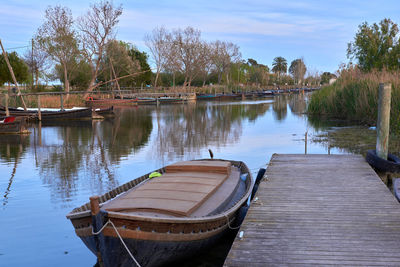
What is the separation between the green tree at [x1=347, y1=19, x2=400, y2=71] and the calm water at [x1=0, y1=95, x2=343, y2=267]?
1602cm

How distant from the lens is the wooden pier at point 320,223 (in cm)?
463

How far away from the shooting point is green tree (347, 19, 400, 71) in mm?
34688

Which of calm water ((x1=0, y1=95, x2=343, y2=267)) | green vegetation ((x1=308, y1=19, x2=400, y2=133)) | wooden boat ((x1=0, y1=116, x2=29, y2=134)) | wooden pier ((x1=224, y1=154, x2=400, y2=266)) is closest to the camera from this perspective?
wooden pier ((x1=224, y1=154, x2=400, y2=266))

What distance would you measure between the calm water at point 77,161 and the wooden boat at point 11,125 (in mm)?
1079

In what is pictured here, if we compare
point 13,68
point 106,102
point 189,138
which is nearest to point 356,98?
point 189,138

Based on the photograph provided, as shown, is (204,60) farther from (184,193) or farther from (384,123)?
(184,193)

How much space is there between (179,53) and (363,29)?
138ft

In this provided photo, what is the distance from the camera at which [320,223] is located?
5738 mm

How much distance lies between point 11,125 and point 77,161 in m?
→ 9.94

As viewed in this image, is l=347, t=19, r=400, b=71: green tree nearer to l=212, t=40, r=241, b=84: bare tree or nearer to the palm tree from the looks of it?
l=212, t=40, r=241, b=84: bare tree

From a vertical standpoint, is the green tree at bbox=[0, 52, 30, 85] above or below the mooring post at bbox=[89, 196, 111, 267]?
above

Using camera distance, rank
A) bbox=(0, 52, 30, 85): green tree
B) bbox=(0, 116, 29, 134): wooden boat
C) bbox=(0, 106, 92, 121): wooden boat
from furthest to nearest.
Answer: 1. bbox=(0, 52, 30, 85): green tree
2. bbox=(0, 106, 92, 121): wooden boat
3. bbox=(0, 116, 29, 134): wooden boat

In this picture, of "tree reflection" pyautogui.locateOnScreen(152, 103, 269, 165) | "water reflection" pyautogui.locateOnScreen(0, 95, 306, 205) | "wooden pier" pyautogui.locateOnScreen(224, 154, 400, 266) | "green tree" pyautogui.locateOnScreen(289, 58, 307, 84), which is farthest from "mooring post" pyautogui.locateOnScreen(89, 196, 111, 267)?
"green tree" pyautogui.locateOnScreen(289, 58, 307, 84)

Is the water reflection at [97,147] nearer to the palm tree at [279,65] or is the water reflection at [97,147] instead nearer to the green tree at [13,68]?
the green tree at [13,68]
